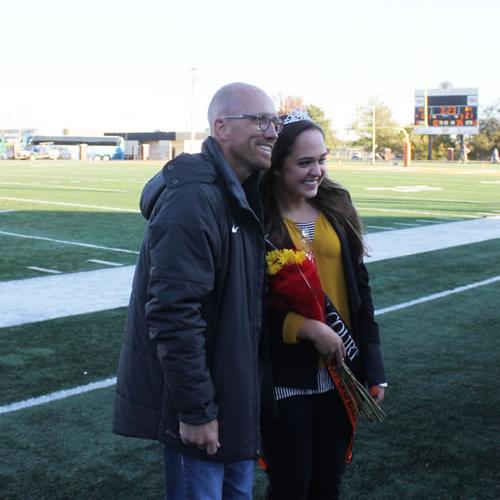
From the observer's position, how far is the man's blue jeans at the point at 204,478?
2.45 m

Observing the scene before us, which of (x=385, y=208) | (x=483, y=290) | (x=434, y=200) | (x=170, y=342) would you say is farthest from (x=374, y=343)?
(x=434, y=200)

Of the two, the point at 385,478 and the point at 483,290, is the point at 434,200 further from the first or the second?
the point at 385,478

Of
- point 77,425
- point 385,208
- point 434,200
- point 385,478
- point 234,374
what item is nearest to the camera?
point 234,374

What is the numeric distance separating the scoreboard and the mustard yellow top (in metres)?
63.6

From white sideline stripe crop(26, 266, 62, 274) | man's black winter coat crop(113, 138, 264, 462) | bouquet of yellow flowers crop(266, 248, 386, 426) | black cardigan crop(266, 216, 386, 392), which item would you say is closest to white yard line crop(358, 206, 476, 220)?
white sideline stripe crop(26, 266, 62, 274)

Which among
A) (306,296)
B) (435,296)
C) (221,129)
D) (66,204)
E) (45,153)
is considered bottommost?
(435,296)

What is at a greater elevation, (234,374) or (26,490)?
(234,374)

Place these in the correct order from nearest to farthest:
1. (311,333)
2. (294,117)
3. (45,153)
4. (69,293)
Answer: (311,333), (294,117), (69,293), (45,153)

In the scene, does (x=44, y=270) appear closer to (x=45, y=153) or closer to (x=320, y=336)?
(x=320, y=336)

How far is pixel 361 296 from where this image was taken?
3188 millimetres

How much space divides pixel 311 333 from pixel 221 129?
751mm

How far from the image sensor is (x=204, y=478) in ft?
8.04

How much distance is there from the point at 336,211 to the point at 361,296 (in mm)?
331

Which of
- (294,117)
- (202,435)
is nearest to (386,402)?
(294,117)
